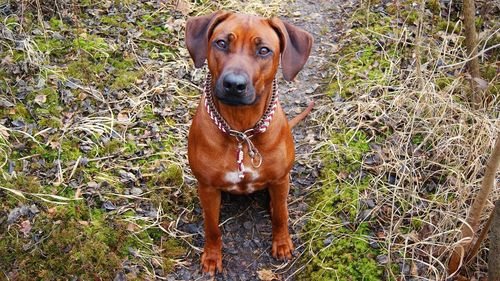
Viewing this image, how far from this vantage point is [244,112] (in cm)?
342

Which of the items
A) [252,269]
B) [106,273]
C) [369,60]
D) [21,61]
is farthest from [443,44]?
[21,61]

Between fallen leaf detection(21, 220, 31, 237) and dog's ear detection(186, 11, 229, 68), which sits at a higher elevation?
dog's ear detection(186, 11, 229, 68)

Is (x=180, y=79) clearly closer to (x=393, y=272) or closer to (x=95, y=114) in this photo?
(x=95, y=114)

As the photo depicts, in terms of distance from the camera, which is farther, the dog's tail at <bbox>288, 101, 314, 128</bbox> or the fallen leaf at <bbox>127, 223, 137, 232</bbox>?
the dog's tail at <bbox>288, 101, 314, 128</bbox>

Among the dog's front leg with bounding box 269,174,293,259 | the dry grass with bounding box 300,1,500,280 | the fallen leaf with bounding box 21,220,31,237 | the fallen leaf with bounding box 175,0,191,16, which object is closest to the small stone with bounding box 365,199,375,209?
the dry grass with bounding box 300,1,500,280

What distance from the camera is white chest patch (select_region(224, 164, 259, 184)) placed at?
3479mm

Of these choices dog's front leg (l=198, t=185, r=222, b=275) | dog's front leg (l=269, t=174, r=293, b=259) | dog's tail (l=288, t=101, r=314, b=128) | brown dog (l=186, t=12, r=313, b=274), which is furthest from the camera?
dog's tail (l=288, t=101, r=314, b=128)

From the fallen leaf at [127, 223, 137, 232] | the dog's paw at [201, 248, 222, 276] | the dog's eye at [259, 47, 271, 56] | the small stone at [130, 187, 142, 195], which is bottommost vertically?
the dog's paw at [201, 248, 222, 276]

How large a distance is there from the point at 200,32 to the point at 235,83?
0.57m

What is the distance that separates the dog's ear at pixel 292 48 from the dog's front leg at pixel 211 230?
0.97 metres

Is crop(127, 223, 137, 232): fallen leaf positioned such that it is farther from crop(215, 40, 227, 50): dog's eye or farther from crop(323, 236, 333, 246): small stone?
crop(215, 40, 227, 50): dog's eye

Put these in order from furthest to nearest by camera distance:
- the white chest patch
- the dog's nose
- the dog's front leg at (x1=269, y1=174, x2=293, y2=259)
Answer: the dog's front leg at (x1=269, y1=174, x2=293, y2=259) → the white chest patch → the dog's nose

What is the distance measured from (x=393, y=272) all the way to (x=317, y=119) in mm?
1927

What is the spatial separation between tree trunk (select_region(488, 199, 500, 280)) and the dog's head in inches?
57.8
